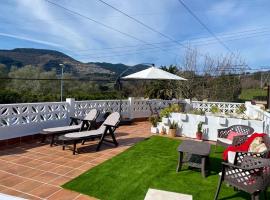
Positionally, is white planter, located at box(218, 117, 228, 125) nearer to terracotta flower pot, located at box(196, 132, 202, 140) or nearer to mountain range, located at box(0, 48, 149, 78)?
terracotta flower pot, located at box(196, 132, 202, 140)

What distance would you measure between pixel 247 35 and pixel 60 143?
41.0ft

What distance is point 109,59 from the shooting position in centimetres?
3150

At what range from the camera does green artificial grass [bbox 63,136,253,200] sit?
3756mm

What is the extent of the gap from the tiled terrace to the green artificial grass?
10.3 inches

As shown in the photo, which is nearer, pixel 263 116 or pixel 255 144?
pixel 255 144

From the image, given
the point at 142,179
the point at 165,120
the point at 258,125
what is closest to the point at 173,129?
the point at 165,120

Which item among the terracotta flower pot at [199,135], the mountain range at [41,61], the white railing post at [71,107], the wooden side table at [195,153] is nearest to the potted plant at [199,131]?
the terracotta flower pot at [199,135]

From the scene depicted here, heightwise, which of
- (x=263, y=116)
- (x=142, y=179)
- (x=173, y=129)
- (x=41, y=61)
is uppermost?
(x=41, y=61)

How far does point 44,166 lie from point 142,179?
1986 millimetres

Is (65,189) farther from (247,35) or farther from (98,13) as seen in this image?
(247,35)

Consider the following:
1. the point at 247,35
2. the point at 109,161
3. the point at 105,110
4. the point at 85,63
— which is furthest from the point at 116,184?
the point at 85,63

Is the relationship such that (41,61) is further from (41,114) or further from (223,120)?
(223,120)

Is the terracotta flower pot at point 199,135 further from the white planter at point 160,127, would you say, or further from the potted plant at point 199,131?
the white planter at point 160,127

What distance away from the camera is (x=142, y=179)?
4.27m
